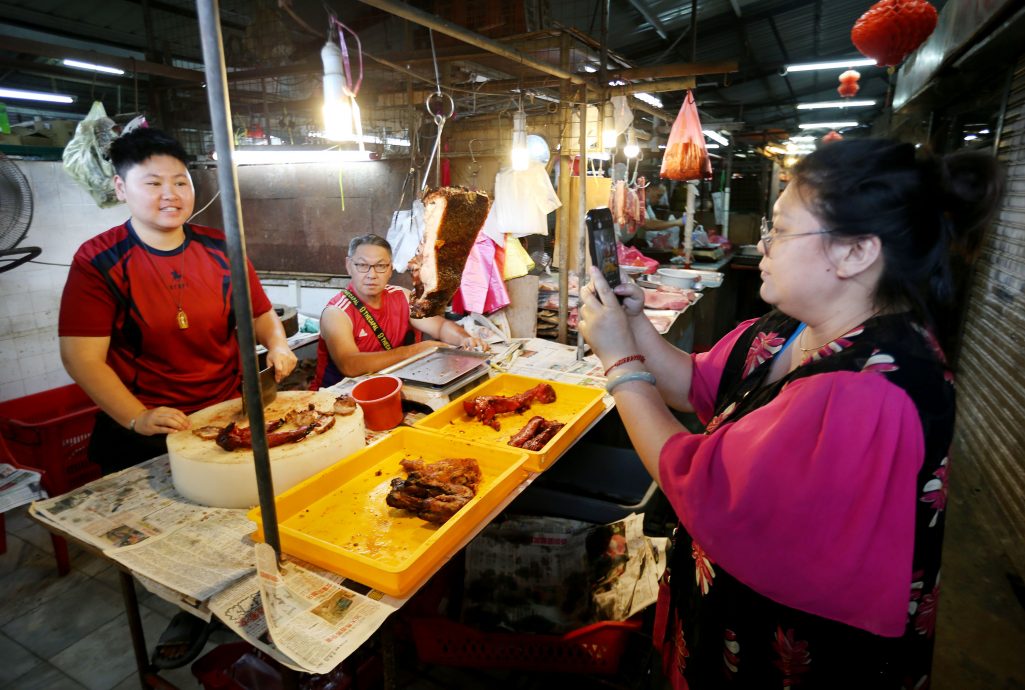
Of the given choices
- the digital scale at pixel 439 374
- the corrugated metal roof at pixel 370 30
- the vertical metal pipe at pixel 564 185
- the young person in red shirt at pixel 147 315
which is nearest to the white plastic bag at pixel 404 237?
the digital scale at pixel 439 374

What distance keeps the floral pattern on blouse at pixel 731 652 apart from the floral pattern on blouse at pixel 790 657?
97 millimetres

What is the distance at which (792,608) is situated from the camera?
138 centimetres

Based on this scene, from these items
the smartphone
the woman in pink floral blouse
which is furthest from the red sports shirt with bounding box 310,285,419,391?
the woman in pink floral blouse

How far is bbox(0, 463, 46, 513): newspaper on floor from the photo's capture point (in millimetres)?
3521

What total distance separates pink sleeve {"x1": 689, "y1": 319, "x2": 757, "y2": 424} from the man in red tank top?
7.67 feet

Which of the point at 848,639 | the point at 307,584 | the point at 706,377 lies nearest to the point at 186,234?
the point at 307,584

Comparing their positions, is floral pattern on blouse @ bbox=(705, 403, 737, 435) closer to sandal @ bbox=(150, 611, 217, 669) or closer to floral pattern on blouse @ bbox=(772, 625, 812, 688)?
floral pattern on blouse @ bbox=(772, 625, 812, 688)

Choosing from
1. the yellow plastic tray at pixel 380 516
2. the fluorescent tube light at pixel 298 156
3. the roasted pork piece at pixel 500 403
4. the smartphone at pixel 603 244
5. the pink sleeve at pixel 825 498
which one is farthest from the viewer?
the fluorescent tube light at pixel 298 156

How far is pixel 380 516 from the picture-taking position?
2.20 metres

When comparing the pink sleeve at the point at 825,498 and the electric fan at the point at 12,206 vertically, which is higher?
the electric fan at the point at 12,206

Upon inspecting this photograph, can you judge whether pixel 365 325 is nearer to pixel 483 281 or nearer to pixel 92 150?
pixel 483 281

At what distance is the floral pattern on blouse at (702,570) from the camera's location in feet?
5.09

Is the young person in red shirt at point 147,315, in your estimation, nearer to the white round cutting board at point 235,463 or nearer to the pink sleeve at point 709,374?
the white round cutting board at point 235,463

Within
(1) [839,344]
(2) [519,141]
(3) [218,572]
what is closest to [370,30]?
(2) [519,141]
